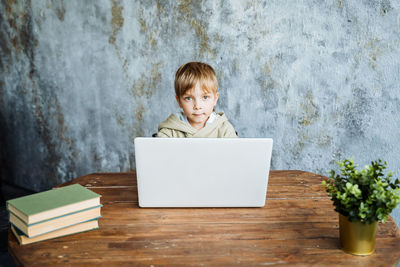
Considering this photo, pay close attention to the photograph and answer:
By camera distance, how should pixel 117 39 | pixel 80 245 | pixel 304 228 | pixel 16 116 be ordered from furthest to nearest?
pixel 16 116, pixel 117 39, pixel 304 228, pixel 80 245

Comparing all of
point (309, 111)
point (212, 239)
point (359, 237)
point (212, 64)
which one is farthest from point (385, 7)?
point (212, 239)

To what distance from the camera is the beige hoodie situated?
202cm

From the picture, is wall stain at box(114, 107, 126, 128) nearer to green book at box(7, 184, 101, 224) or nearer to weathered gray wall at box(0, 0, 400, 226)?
weathered gray wall at box(0, 0, 400, 226)

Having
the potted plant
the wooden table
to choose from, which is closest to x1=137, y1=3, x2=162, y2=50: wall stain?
the wooden table

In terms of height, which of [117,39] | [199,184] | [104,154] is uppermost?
[117,39]

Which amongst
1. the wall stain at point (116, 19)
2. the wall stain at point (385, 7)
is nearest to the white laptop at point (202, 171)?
the wall stain at point (385, 7)

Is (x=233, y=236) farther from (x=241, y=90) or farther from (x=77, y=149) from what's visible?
(x=77, y=149)

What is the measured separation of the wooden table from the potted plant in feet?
0.16

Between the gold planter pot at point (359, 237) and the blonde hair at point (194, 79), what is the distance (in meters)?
1.13

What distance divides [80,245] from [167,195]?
36cm

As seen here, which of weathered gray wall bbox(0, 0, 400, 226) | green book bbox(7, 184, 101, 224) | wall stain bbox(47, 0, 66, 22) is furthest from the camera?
wall stain bbox(47, 0, 66, 22)

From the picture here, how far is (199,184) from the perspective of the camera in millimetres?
1336

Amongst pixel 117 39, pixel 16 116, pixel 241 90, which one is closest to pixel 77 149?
pixel 16 116

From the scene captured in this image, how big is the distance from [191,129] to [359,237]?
Answer: 1.16m
